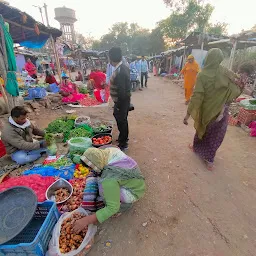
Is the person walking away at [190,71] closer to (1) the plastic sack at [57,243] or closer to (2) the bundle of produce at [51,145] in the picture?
(2) the bundle of produce at [51,145]

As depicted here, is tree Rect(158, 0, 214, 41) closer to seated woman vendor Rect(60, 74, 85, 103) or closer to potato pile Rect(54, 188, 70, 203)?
Answer: seated woman vendor Rect(60, 74, 85, 103)

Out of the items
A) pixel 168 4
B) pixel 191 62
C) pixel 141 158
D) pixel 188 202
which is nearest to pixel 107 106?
pixel 191 62

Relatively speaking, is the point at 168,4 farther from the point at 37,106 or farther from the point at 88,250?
the point at 88,250

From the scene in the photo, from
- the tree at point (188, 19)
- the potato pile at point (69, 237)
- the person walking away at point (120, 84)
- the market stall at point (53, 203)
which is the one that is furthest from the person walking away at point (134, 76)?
the tree at point (188, 19)

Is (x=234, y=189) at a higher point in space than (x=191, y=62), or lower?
lower

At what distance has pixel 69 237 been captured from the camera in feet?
6.07

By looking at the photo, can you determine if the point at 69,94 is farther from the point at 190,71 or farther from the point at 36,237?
the point at 36,237

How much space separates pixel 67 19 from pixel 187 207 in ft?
170

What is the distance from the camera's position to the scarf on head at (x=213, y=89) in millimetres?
2641

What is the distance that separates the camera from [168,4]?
24266 millimetres

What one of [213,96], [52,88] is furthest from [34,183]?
[52,88]

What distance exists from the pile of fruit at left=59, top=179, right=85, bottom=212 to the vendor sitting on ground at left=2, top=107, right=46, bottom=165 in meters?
1.11

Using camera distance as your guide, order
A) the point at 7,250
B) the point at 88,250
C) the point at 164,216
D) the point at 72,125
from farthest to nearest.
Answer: the point at 72,125 → the point at 164,216 → the point at 88,250 → the point at 7,250

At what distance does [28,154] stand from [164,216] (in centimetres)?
266
